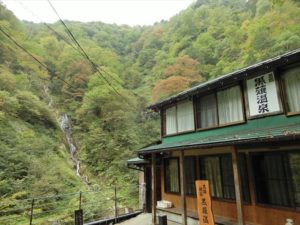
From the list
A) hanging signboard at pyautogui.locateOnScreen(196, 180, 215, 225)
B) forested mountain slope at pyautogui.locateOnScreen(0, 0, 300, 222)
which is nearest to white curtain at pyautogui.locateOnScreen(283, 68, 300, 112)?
hanging signboard at pyautogui.locateOnScreen(196, 180, 215, 225)

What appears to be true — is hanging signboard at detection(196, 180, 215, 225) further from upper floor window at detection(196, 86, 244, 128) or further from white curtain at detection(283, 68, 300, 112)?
white curtain at detection(283, 68, 300, 112)

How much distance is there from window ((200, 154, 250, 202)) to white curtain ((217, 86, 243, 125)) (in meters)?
1.29

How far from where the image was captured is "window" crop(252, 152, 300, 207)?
609cm

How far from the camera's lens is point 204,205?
6574 mm

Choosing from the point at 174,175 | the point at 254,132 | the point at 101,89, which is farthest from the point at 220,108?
the point at 101,89

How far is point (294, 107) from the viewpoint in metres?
6.44

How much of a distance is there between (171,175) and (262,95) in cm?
540

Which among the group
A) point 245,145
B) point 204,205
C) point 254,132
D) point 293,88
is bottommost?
point 204,205

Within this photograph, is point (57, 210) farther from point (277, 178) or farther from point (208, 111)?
point (277, 178)

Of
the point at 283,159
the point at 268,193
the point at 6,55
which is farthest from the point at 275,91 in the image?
the point at 6,55

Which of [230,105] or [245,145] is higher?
[230,105]

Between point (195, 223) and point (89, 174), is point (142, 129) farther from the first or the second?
point (195, 223)

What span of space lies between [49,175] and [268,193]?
12763 mm

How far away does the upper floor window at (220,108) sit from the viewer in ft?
26.2
